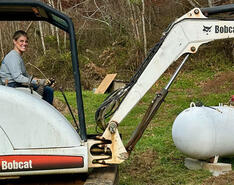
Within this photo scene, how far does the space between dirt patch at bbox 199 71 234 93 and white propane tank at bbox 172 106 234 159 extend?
27.9ft

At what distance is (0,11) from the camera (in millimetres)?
5848

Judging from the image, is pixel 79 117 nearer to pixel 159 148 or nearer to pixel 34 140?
pixel 34 140

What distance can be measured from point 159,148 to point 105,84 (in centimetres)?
1051

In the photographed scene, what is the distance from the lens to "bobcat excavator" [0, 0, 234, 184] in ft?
15.9

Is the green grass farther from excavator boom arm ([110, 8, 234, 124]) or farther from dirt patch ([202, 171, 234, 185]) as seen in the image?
excavator boom arm ([110, 8, 234, 124])

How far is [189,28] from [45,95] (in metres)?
1.93

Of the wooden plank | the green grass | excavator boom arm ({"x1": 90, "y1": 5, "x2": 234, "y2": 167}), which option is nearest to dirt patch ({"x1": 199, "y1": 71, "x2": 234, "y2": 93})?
the green grass

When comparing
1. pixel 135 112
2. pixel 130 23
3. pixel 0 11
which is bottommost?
pixel 135 112

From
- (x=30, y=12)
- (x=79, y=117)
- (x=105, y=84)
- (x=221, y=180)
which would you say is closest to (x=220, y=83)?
(x=105, y=84)

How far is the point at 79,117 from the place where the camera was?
16.7ft

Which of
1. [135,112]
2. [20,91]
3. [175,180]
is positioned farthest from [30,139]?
[135,112]

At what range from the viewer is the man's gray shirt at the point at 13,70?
5.32 m

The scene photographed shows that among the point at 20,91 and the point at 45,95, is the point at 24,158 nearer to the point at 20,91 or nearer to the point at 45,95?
the point at 20,91

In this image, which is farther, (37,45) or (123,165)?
(37,45)
